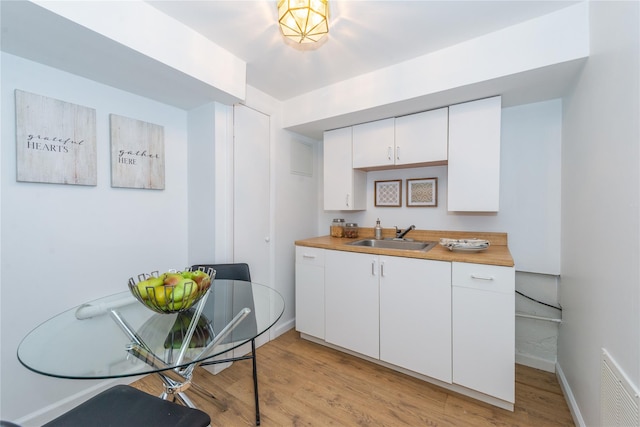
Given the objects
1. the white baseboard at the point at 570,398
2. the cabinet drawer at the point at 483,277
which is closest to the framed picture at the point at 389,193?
the cabinet drawer at the point at 483,277

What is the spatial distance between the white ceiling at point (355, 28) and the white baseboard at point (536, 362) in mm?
2409

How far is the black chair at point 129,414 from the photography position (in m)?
0.92

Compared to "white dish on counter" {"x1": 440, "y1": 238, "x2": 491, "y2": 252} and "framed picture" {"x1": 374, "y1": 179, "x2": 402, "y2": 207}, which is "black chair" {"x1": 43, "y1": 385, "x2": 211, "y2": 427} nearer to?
"white dish on counter" {"x1": 440, "y1": 238, "x2": 491, "y2": 252}

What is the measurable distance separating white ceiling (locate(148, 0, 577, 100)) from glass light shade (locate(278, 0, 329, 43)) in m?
0.21

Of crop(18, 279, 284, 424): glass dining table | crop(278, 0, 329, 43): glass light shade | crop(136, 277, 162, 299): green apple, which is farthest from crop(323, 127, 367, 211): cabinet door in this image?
crop(136, 277, 162, 299): green apple

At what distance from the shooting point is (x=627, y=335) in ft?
3.15

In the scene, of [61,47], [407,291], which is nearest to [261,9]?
[61,47]

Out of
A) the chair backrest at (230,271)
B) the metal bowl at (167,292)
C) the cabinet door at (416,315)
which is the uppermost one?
the metal bowl at (167,292)

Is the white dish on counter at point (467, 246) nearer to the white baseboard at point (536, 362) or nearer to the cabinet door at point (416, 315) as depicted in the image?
the cabinet door at point (416, 315)

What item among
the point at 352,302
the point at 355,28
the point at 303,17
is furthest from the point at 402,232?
the point at 303,17

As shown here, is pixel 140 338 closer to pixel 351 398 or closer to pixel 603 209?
pixel 351 398

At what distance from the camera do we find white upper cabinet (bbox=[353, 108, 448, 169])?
2037 mm

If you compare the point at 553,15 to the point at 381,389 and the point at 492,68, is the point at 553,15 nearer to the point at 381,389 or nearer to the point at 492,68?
the point at 492,68

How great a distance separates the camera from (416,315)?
1.83 metres
